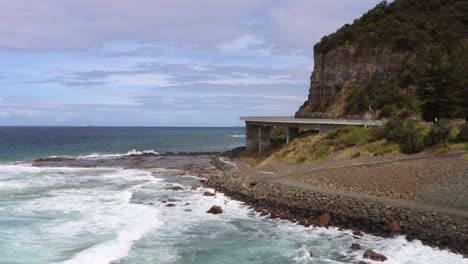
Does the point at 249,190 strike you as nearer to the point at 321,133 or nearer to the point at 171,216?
the point at 171,216

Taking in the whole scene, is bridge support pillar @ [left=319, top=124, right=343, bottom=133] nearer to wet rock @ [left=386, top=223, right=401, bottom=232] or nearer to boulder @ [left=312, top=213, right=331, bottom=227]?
boulder @ [left=312, top=213, right=331, bottom=227]

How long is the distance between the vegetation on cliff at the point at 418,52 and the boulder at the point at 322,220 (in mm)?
23895

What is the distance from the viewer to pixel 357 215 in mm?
20141

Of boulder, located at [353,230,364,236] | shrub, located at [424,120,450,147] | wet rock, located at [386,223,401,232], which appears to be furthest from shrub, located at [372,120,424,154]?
boulder, located at [353,230,364,236]

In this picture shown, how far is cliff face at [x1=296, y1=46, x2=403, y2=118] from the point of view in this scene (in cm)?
5822

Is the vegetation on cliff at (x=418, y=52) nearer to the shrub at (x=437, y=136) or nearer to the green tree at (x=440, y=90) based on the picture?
the green tree at (x=440, y=90)

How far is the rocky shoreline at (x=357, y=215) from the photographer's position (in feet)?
55.5

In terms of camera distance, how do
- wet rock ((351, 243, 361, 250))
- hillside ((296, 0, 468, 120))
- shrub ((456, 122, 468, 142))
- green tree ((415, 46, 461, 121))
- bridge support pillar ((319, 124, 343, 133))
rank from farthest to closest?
hillside ((296, 0, 468, 120))
bridge support pillar ((319, 124, 343, 133))
green tree ((415, 46, 461, 121))
shrub ((456, 122, 468, 142))
wet rock ((351, 243, 361, 250))

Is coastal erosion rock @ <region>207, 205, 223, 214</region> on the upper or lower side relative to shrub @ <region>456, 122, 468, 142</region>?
lower

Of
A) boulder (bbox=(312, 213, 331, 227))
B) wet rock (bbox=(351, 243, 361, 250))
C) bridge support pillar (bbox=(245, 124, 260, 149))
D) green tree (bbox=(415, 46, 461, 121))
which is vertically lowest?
wet rock (bbox=(351, 243, 361, 250))

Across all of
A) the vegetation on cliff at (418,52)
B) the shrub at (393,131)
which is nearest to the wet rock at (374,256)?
the shrub at (393,131)

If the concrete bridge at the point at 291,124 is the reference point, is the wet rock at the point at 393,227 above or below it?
below

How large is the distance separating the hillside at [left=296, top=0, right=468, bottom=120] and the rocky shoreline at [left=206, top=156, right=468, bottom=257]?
2459 centimetres

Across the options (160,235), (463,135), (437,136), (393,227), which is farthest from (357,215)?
(463,135)
